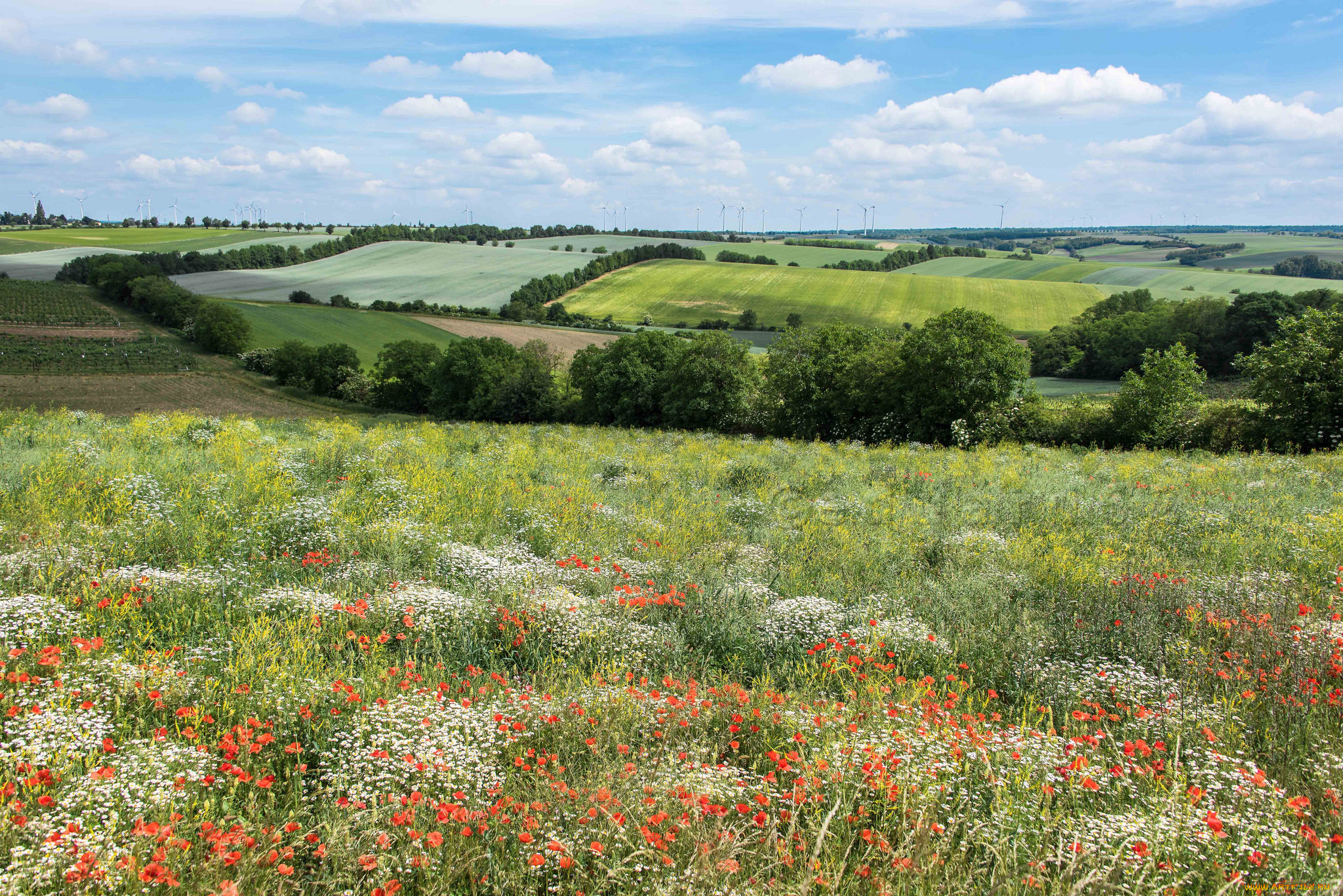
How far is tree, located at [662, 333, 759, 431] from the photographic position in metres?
46.2

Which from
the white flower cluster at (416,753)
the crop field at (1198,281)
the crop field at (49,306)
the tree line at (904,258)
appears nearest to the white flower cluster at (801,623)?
the white flower cluster at (416,753)

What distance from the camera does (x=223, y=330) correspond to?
259 ft

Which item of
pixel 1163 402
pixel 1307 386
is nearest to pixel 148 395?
pixel 1163 402

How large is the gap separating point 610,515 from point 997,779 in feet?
21.4

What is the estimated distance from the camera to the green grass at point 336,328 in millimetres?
82438

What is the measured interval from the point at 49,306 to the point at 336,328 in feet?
108

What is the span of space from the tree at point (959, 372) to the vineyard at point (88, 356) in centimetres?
7094

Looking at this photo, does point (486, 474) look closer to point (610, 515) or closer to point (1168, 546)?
point (610, 515)

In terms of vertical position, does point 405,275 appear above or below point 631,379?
above

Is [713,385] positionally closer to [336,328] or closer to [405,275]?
[336,328]

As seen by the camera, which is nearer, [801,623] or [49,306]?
[801,623]

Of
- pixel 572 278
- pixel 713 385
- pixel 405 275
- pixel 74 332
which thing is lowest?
pixel 713 385

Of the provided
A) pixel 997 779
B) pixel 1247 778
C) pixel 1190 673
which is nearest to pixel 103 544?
pixel 997 779

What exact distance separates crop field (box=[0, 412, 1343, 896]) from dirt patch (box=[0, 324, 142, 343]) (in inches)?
3244
